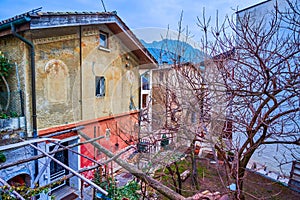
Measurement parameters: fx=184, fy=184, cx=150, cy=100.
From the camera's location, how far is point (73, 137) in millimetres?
6609

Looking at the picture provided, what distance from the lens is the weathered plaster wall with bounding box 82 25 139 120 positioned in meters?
6.97

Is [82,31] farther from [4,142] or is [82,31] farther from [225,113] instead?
[225,113]

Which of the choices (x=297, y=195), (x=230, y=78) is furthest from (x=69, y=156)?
(x=297, y=195)

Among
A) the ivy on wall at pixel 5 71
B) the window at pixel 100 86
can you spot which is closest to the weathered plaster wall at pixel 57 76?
the ivy on wall at pixel 5 71

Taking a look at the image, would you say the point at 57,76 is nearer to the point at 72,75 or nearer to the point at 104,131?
the point at 72,75

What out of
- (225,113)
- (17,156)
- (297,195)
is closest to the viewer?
(225,113)

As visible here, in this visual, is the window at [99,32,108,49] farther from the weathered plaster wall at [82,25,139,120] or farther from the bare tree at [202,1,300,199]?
the bare tree at [202,1,300,199]

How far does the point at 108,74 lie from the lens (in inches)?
320

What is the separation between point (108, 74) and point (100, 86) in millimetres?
734

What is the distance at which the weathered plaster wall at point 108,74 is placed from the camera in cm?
697

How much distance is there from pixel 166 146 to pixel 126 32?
17.4 feet

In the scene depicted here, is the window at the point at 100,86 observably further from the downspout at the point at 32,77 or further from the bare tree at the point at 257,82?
the bare tree at the point at 257,82

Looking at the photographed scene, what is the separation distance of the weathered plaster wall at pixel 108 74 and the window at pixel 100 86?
0.15m

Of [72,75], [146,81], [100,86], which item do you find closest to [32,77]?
[72,75]
